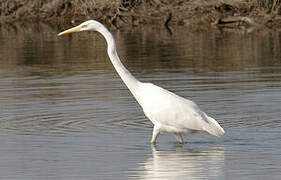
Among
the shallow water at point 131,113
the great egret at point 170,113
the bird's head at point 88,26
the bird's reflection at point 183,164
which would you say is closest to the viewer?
the bird's reflection at point 183,164

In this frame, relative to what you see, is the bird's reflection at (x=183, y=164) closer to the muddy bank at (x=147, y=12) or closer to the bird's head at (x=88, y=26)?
the bird's head at (x=88, y=26)

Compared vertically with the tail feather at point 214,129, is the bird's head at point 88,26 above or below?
above

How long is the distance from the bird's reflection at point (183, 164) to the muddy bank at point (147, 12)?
2460 cm

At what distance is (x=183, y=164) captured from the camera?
10.1m

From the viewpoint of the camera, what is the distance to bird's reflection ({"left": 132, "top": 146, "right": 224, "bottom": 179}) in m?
9.38

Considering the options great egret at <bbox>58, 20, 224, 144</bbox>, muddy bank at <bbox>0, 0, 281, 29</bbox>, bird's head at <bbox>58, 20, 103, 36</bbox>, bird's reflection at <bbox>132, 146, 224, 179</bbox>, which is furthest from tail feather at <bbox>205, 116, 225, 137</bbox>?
muddy bank at <bbox>0, 0, 281, 29</bbox>

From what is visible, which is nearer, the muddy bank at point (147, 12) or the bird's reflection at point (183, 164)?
the bird's reflection at point (183, 164)

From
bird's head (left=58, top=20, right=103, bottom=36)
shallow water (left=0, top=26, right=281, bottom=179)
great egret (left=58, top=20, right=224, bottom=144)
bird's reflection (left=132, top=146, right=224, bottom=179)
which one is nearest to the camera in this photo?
bird's reflection (left=132, top=146, right=224, bottom=179)

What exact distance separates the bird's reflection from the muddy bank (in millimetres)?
24604

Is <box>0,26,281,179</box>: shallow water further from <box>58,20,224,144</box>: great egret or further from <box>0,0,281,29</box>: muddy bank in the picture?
<box>0,0,281,29</box>: muddy bank

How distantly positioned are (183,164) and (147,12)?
3092 cm

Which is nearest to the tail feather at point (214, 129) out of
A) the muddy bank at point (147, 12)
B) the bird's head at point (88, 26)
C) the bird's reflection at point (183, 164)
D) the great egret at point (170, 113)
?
the great egret at point (170, 113)

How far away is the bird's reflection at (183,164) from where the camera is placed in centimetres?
938

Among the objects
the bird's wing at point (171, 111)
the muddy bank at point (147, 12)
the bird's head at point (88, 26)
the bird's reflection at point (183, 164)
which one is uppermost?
the bird's head at point (88, 26)
